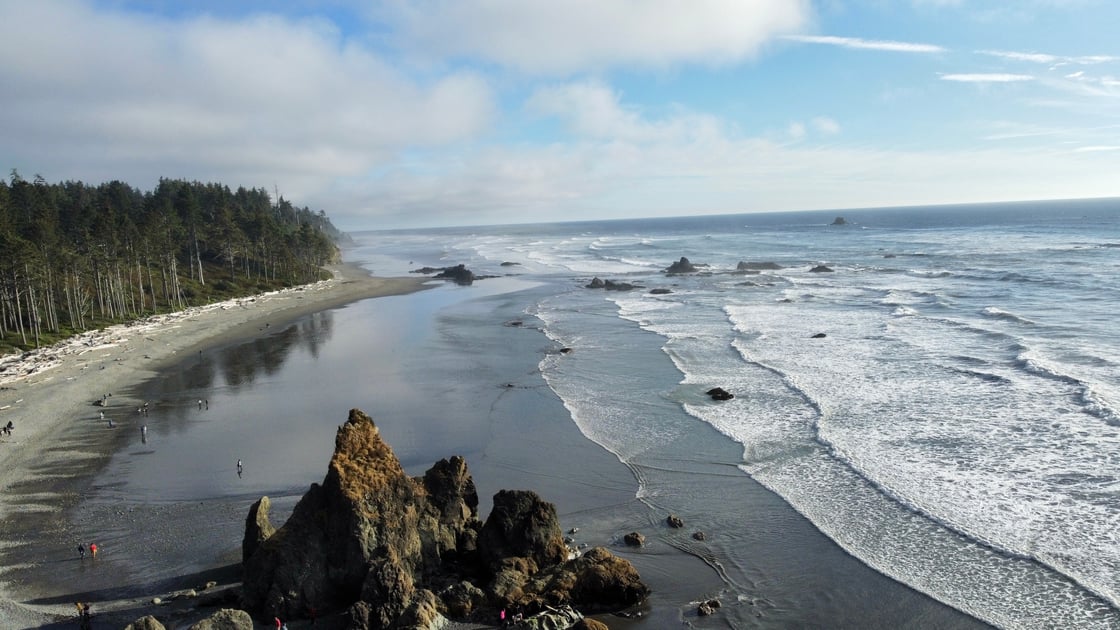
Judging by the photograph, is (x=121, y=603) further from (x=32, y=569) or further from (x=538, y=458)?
(x=538, y=458)

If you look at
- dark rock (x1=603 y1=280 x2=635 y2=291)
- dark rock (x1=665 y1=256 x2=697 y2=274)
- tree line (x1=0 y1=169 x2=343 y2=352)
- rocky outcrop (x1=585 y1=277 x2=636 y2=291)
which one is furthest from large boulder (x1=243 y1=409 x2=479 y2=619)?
dark rock (x1=665 y1=256 x2=697 y2=274)

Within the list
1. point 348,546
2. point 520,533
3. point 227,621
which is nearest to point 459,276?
point 520,533

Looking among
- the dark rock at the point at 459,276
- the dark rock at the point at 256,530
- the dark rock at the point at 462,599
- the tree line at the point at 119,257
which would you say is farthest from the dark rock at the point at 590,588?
the dark rock at the point at 459,276

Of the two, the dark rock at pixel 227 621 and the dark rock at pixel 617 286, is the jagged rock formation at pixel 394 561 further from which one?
the dark rock at pixel 617 286

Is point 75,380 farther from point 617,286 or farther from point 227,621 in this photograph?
point 617,286

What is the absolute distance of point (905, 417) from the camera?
30.7m

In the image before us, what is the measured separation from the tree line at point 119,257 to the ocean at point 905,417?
34944 mm

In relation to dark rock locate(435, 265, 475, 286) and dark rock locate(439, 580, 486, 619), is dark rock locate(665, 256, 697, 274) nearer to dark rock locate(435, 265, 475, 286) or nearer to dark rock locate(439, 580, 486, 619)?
dark rock locate(435, 265, 475, 286)

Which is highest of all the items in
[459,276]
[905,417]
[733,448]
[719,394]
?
[459,276]

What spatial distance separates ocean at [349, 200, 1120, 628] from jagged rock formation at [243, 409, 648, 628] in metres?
Result: 4.37

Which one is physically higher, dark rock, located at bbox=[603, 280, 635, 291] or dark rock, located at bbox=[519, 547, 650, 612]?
dark rock, located at bbox=[603, 280, 635, 291]

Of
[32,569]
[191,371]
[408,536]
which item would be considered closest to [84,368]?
[191,371]

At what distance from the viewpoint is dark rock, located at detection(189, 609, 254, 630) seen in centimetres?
1505

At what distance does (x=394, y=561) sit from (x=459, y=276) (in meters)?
90.8
